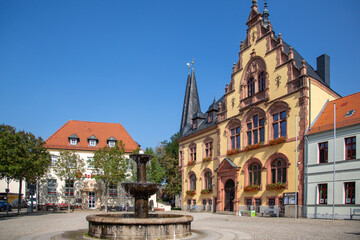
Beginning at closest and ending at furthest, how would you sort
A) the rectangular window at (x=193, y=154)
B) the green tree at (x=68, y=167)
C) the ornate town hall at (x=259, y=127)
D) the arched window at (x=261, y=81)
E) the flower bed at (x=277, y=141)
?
1. the ornate town hall at (x=259, y=127)
2. the flower bed at (x=277, y=141)
3. the arched window at (x=261, y=81)
4. the green tree at (x=68, y=167)
5. the rectangular window at (x=193, y=154)

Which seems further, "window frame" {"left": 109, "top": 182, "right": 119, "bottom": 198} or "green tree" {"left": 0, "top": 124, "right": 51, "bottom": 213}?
"window frame" {"left": 109, "top": 182, "right": 119, "bottom": 198}

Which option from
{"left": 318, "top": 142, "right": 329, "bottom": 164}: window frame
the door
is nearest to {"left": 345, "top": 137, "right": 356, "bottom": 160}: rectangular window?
{"left": 318, "top": 142, "right": 329, "bottom": 164}: window frame

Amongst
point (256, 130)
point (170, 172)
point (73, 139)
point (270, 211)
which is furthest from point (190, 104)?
point (270, 211)

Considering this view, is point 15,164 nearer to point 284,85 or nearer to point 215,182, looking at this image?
point 215,182

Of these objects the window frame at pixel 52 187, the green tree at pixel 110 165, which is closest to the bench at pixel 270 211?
the green tree at pixel 110 165

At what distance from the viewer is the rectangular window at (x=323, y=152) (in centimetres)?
2479

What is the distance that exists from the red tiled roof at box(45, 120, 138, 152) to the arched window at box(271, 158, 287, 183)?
2423 centimetres

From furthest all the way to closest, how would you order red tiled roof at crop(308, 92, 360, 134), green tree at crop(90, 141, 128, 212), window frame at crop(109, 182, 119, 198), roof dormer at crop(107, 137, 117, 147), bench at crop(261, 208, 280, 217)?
roof dormer at crop(107, 137, 117, 147) → window frame at crop(109, 182, 119, 198) → green tree at crop(90, 141, 128, 212) → bench at crop(261, 208, 280, 217) → red tiled roof at crop(308, 92, 360, 134)

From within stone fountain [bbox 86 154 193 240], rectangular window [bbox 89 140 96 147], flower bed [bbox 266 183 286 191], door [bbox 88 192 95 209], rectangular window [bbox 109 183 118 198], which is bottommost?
door [bbox 88 192 95 209]

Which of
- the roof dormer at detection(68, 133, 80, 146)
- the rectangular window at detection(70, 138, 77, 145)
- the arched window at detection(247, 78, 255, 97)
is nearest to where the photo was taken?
the arched window at detection(247, 78, 255, 97)

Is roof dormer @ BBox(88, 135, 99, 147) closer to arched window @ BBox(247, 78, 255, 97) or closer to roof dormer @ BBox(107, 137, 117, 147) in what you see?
roof dormer @ BBox(107, 137, 117, 147)

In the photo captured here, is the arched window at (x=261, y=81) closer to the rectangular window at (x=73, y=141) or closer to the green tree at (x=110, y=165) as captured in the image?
the green tree at (x=110, y=165)

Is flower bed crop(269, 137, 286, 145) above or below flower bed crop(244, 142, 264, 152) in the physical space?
above

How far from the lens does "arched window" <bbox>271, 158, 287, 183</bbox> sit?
2812 cm
